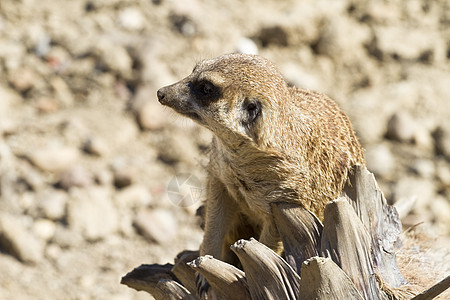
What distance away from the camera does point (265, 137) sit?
2.51 metres

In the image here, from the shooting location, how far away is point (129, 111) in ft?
18.1

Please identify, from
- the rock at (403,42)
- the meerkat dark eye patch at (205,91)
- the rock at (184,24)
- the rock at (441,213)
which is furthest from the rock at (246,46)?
the meerkat dark eye patch at (205,91)

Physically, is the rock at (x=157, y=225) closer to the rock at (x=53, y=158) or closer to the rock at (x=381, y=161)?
the rock at (x=53, y=158)

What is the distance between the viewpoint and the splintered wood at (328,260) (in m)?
1.96

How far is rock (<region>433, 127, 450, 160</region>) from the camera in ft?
18.6

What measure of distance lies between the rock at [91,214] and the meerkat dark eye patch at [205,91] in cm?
241

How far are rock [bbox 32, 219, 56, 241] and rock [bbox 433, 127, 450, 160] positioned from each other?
10.8 feet

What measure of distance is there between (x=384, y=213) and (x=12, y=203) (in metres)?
3.31

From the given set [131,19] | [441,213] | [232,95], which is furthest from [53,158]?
[441,213]

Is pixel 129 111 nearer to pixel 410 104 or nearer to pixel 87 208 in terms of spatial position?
pixel 87 208

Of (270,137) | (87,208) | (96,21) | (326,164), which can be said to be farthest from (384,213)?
(96,21)

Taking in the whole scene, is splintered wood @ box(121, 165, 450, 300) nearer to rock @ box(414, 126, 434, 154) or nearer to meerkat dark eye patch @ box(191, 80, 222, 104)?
meerkat dark eye patch @ box(191, 80, 222, 104)

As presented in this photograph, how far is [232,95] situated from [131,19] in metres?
3.88

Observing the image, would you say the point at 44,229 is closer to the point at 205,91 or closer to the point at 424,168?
the point at 205,91
